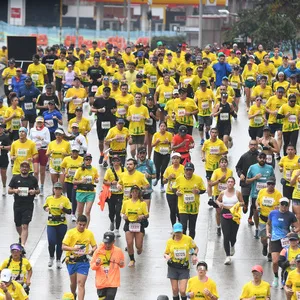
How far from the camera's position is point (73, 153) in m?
25.0

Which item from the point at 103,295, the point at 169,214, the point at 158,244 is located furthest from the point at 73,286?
the point at 169,214

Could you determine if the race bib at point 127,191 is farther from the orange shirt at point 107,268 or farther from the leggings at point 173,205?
the orange shirt at point 107,268

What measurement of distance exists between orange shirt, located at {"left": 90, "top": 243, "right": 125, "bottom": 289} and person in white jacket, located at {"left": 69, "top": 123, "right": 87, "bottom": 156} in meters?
6.80

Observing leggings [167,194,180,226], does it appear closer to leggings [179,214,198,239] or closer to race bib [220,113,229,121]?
leggings [179,214,198,239]

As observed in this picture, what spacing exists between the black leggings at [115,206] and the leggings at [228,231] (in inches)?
83.0

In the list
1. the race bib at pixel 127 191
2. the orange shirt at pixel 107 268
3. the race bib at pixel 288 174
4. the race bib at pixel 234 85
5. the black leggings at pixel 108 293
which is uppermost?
the race bib at pixel 234 85

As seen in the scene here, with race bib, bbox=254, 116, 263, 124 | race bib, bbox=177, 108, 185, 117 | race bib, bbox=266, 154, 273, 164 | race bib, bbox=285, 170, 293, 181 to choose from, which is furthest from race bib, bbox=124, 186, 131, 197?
race bib, bbox=254, 116, 263, 124

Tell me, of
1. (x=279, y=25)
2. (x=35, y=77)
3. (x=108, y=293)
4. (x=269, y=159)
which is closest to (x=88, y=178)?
(x=269, y=159)

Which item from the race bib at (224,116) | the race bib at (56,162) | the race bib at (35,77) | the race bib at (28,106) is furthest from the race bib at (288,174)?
the race bib at (35,77)

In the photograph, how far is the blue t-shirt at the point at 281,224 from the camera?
21.8m

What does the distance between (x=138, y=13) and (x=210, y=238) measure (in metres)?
84.3

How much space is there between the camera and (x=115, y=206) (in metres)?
24.4

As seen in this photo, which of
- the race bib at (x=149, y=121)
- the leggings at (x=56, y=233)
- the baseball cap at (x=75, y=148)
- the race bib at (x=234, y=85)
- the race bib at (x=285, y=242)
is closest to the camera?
the race bib at (x=285, y=242)

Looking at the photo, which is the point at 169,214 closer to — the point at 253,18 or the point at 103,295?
the point at 103,295
